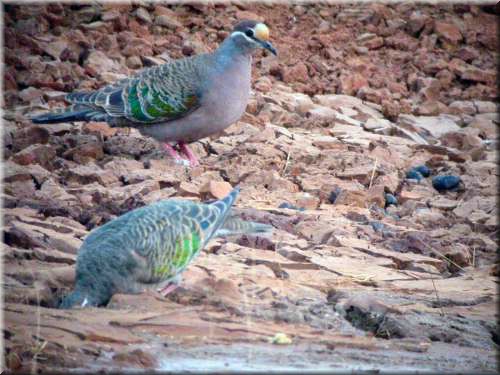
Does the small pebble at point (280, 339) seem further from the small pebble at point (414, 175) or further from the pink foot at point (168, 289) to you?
the small pebble at point (414, 175)

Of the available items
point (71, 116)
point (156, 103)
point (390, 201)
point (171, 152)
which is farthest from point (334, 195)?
point (71, 116)

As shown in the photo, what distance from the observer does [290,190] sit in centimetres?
883

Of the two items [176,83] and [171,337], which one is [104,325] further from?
[176,83]

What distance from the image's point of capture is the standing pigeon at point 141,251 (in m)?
5.78

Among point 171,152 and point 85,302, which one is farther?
point 171,152

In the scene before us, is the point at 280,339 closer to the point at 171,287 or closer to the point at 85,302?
the point at 171,287

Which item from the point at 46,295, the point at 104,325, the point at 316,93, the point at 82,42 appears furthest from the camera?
the point at 316,93

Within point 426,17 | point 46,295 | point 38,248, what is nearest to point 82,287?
point 46,295

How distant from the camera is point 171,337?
552cm

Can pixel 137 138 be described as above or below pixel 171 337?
below

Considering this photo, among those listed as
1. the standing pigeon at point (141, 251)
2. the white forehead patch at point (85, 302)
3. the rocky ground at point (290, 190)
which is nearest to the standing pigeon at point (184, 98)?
the rocky ground at point (290, 190)

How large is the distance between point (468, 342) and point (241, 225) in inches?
59.3

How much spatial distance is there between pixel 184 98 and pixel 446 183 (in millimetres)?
2505

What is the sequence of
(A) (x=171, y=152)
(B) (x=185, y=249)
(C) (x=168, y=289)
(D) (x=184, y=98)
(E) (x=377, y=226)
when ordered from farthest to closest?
(A) (x=171, y=152)
(D) (x=184, y=98)
(E) (x=377, y=226)
(C) (x=168, y=289)
(B) (x=185, y=249)
